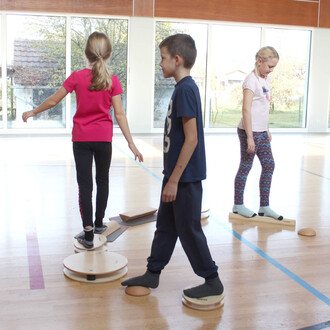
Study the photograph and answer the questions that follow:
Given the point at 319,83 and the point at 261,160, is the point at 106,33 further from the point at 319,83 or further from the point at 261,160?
the point at 261,160

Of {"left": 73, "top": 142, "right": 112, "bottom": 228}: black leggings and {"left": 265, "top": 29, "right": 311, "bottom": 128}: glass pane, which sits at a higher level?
{"left": 265, "top": 29, "right": 311, "bottom": 128}: glass pane

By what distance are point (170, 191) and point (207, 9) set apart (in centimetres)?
871

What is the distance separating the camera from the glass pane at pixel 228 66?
Result: 1036 cm

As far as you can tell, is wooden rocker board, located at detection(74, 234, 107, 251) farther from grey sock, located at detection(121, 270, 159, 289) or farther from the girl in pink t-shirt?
grey sock, located at detection(121, 270, 159, 289)

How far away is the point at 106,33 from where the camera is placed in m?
9.51

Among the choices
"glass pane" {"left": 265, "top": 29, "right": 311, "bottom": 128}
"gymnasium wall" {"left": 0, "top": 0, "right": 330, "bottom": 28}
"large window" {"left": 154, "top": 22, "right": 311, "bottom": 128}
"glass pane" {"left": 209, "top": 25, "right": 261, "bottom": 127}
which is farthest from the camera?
"glass pane" {"left": 265, "top": 29, "right": 311, "bottom": 128}

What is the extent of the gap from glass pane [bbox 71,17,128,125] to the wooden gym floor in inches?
182

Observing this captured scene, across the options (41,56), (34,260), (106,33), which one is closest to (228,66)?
(106,33)

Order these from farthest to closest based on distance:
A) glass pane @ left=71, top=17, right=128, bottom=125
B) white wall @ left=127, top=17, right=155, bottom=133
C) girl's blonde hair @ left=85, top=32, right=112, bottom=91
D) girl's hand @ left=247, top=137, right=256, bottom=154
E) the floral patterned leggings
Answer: white wall @ left=127, top=17, right=155, bottom=133 < glass pane @ left=71, top=17, right=128, bottom=125 < the floral patterned leggings < girl's hand @ left=247, top=137, right=256, bottom=154 < girl's blonde hair @ left=85, top=32, right=112, bottom=91

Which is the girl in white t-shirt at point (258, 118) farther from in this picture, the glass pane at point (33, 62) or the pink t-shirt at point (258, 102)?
the glass pane at point (33, 62)

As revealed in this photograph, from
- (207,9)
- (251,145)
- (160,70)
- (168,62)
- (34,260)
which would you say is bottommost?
(34,260)

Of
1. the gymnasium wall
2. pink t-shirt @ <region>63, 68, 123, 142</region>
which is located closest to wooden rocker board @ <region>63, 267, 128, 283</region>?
pink t-shirt @ <region>63, 68, 123, 142</region>

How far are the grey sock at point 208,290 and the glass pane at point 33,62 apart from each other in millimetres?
7974

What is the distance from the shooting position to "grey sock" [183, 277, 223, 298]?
2125 millimetres
